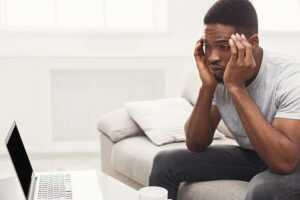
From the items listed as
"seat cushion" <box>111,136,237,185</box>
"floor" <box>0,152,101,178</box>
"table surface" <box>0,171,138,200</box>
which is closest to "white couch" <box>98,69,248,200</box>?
"seat cushion" <box>111,136,237,185</box>

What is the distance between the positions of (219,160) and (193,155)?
10cm

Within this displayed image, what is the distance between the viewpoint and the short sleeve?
1.32 meters

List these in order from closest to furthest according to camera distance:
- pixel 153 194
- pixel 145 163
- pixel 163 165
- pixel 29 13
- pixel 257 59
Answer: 1. pixel 153 194
2. pixel 257 59
3. pixel 163 165
4. pixel 145 163
5. pixel 29 13

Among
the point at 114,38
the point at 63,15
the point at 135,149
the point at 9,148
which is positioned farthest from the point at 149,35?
the point at 9,148

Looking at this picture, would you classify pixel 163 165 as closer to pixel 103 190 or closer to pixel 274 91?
pixel 103 190

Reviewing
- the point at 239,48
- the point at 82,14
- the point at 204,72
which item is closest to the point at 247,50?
the point at 239,48

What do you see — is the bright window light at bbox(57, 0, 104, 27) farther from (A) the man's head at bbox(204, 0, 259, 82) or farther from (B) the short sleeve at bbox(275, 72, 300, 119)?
(B) the short sleeve at bbox(275, 72, 300, 119)

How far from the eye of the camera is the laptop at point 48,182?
1329mm

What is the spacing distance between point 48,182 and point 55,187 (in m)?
0.06

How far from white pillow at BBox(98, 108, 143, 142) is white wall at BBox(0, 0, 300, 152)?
1.03m

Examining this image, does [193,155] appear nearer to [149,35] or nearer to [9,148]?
[9,148]

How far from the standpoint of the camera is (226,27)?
4.69 ft

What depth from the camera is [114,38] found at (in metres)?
3.39

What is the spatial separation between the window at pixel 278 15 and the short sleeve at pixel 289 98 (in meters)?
2.29
